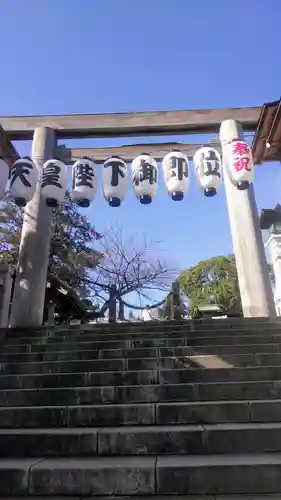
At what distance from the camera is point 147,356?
18.6ft

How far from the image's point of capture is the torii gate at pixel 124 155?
29.0 ft

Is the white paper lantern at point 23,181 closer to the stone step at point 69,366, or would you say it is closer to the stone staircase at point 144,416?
the stone staircase at point 144,416

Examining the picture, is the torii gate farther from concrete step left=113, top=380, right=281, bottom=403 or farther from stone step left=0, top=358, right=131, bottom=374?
concrete step left=113, top=380, right=281, bottom=403

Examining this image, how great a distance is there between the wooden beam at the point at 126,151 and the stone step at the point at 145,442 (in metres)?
8.52

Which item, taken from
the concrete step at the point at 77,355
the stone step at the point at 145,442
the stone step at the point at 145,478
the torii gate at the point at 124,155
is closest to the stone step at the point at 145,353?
the concrete step at the point at 77,355

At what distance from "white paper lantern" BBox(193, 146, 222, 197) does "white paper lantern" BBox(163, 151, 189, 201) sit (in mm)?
345

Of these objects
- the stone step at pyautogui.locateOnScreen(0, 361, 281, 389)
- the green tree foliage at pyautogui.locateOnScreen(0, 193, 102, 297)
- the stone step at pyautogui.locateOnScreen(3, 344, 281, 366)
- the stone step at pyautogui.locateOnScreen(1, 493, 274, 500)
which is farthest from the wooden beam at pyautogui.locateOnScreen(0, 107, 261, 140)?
the stone step at pyautogui.locateOnScreen(1, 493, 274, 500)

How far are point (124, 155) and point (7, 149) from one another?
362cm

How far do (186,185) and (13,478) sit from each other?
24.1 ft

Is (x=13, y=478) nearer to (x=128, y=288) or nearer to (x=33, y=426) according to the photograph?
(x=33, y=426)

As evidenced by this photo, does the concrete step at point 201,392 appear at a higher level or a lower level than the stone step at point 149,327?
lower

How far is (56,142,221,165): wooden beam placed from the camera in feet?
34.3

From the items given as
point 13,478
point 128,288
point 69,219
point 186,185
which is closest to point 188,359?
point 13,478

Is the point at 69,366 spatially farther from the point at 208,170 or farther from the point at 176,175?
the point at 208,170
